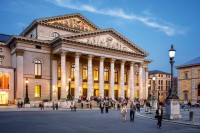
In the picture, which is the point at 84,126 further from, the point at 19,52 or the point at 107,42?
the point at 107,42

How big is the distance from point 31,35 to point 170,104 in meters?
41.1

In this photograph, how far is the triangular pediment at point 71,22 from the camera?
5188 centimetres

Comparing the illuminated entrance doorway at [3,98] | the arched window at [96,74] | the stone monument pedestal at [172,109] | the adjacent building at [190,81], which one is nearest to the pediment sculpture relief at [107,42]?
Result: the arched window at [96,74]

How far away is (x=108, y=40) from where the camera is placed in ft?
175

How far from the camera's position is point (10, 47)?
49312mm

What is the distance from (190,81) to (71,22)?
117 feet

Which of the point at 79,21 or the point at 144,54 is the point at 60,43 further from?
the point at 144,54

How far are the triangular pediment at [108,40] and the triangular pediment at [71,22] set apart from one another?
641cm

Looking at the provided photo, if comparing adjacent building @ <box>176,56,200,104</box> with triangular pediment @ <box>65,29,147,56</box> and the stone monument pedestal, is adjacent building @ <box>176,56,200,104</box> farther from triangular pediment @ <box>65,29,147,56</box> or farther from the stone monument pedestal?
the stone monument pedestal

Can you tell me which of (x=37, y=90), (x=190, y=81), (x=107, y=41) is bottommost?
(x=37, y=90)

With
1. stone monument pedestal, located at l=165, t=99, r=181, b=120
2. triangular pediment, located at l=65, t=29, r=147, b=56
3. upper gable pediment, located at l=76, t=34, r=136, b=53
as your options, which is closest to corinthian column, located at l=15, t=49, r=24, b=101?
triangular pediment, located at l=65, t=29, r=147, b=56

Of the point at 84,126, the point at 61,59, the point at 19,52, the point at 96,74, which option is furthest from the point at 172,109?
the point at 96,74

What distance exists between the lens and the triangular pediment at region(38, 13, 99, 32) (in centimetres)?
5188

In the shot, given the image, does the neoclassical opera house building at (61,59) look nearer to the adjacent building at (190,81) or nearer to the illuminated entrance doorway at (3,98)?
the illuminated entrance doorway at (3,98)
